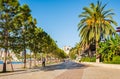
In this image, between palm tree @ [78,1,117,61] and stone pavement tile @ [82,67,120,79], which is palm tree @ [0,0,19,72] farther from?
palm tree @ [78,1,117,61]

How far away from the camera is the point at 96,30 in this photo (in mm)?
59250

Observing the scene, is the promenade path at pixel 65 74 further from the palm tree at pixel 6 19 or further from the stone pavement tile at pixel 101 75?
the palm tree at pixel 6 19

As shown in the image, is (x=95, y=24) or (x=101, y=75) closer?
(x=101, y=75)

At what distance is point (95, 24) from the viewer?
61406 mm

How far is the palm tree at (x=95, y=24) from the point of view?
59.7 metres

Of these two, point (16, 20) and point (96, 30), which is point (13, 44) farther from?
point (96, 30)

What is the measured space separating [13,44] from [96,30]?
27.0 metres

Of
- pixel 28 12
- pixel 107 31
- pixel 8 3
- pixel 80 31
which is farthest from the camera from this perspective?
pixel 80 31

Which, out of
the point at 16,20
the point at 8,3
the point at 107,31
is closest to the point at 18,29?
the point at 16,20

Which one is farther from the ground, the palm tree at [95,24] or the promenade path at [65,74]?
the palm tree at [95,24]

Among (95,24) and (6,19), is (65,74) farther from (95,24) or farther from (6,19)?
(95,24)

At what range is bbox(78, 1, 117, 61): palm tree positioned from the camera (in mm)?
59688

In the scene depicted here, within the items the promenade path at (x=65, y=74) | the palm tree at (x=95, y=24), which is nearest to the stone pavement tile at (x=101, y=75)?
the promenade path at (x=65, y=74)

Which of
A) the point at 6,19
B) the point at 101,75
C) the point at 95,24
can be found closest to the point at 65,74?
the point at 101,75
